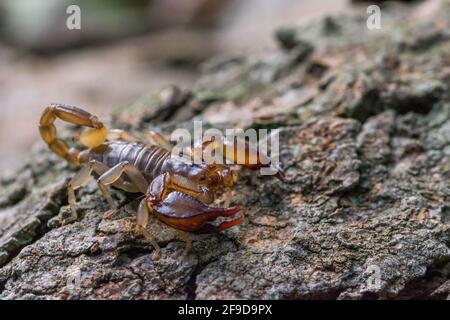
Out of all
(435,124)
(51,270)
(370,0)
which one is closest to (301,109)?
(435,124)

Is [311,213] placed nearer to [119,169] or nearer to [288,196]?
[288,196]

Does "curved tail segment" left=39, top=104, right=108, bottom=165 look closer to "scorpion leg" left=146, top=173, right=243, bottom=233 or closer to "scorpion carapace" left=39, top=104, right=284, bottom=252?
"scorpion carapace" left=39, top=104, right=284, bottom=252

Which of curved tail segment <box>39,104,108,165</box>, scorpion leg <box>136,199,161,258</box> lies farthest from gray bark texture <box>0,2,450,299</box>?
curved tail segment <box>39,104,108,165</box>

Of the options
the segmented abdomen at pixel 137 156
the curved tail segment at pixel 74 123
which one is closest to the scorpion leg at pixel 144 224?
the segmented abdomen at pixel 137 156

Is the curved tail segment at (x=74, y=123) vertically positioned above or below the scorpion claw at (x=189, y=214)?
above

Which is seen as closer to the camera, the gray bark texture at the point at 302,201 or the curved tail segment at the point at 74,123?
the gray bark texture at the point at 302,201

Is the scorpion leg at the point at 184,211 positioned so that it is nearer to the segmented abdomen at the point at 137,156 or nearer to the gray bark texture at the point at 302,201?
the gray bark texture at the point at 302,201

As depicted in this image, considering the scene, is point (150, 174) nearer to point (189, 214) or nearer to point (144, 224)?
point (144, 224)

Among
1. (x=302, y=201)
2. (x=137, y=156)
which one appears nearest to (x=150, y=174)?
(x=137, y=156)
